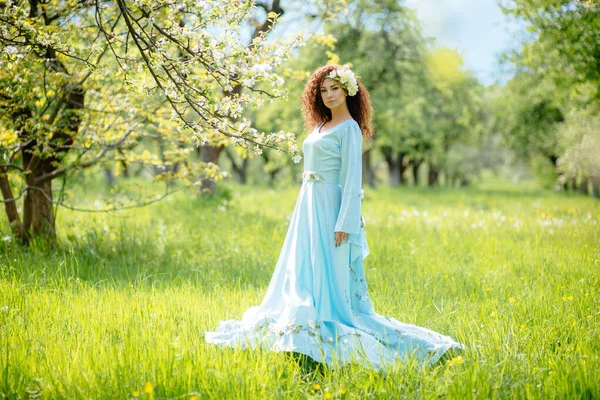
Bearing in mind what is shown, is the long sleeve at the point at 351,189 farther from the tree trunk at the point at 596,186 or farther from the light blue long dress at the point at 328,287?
the tree trunk at the point at 596,186

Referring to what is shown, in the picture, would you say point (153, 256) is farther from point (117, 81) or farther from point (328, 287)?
point (328, 287)

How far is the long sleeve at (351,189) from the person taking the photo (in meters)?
3.93

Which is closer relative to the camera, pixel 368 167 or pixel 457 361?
pixel 457 361

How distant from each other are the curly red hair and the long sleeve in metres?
0.72

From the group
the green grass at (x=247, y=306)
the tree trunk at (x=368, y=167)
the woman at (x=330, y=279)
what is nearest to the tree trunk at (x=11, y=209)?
the green grass at (x=247, y=306)

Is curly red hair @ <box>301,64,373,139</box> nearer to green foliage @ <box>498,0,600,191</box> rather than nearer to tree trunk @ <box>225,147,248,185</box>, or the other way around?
green foliage @ <box>498,0,600,191</box>

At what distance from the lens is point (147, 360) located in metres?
3.32

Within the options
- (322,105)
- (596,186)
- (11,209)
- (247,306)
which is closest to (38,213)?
(11,209)

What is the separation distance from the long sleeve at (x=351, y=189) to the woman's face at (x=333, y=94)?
392 mm

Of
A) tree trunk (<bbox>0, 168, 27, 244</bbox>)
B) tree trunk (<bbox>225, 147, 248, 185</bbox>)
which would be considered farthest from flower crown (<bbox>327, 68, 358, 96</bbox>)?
tree trunk (<bbox>225, 147, 248, 185</bbox>)

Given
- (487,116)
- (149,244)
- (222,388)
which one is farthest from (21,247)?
(487,116)

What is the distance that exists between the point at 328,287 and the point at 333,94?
1.71m

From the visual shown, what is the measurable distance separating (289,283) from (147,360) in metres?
1.33

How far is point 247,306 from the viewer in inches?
189
